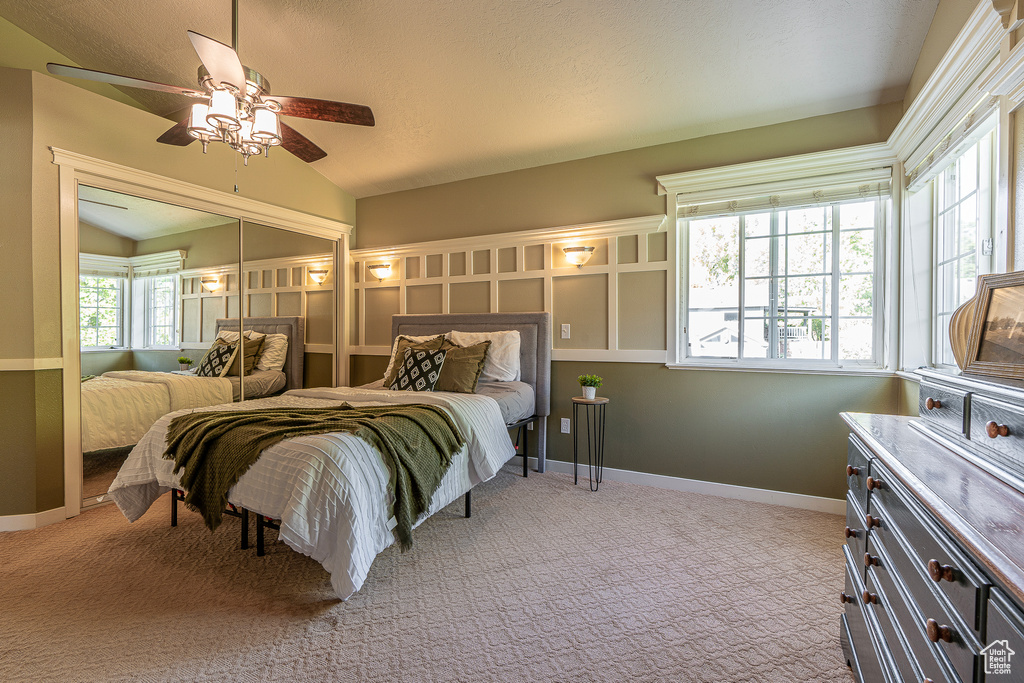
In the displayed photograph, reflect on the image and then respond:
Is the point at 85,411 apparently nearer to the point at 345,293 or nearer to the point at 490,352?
the point at 345,293

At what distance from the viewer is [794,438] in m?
3.19

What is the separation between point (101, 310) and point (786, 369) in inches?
190

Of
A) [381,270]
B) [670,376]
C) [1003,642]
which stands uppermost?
[381,270]

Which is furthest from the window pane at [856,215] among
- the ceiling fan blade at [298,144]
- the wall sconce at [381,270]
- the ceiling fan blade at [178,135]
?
the ceiling fan blade at [178,135]

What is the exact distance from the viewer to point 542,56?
295 centimetres

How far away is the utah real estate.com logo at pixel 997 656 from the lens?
682mm

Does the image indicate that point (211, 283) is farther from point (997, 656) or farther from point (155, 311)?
point (997, 656)

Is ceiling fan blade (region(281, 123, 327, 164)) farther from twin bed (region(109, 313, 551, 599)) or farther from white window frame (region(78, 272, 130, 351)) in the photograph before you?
white window frame (region(78, 272, 130, 351))

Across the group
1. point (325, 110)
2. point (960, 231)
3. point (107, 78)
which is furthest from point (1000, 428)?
point (107, 78)

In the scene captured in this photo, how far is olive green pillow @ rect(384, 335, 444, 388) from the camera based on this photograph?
12.7 ft

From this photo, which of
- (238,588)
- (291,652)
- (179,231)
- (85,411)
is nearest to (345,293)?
(179,231)

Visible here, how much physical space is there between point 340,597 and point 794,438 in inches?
119

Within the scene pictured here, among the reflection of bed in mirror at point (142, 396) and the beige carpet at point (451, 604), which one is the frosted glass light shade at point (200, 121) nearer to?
the reflection of bed in mirror at point (142, 396)

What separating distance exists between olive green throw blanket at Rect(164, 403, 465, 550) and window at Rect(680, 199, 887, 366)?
224 cm
